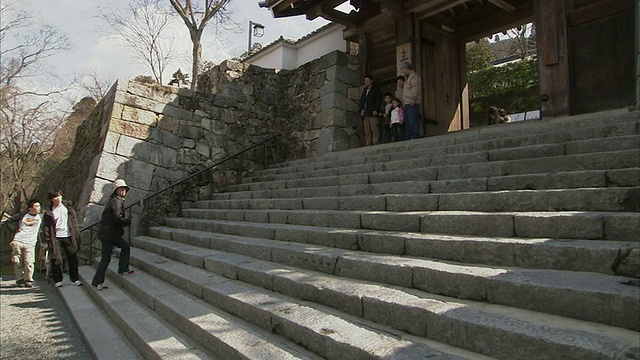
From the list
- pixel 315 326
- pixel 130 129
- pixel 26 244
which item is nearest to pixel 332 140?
pixel 130 129

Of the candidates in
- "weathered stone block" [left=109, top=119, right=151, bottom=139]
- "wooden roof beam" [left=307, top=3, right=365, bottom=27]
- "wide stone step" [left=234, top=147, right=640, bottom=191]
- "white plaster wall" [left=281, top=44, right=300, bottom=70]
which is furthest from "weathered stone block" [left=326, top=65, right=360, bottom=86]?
"weathered stone block" [left=109, top=119, right=151, bottom=139]

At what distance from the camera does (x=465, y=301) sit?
227cm

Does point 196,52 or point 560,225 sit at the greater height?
point 196,52

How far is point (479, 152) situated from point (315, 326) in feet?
10.2

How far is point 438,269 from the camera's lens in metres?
2.47

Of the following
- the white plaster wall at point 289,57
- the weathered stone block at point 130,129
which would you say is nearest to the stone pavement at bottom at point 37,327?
the weathered stone block at point 130,129

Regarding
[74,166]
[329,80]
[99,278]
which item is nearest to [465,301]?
[99,278]

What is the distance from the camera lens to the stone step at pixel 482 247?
2.13 meters

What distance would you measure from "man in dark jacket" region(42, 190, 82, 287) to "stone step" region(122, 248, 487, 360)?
3314 mm

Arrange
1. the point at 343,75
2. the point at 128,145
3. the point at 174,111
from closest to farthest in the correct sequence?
the point at 128,145, the point at 174,111, the point at 343,75

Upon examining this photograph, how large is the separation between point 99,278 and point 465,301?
479cm

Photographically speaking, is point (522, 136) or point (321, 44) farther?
point (321, 44)

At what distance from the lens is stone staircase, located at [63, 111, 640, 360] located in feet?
6.19

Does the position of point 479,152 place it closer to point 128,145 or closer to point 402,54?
point 402,54
